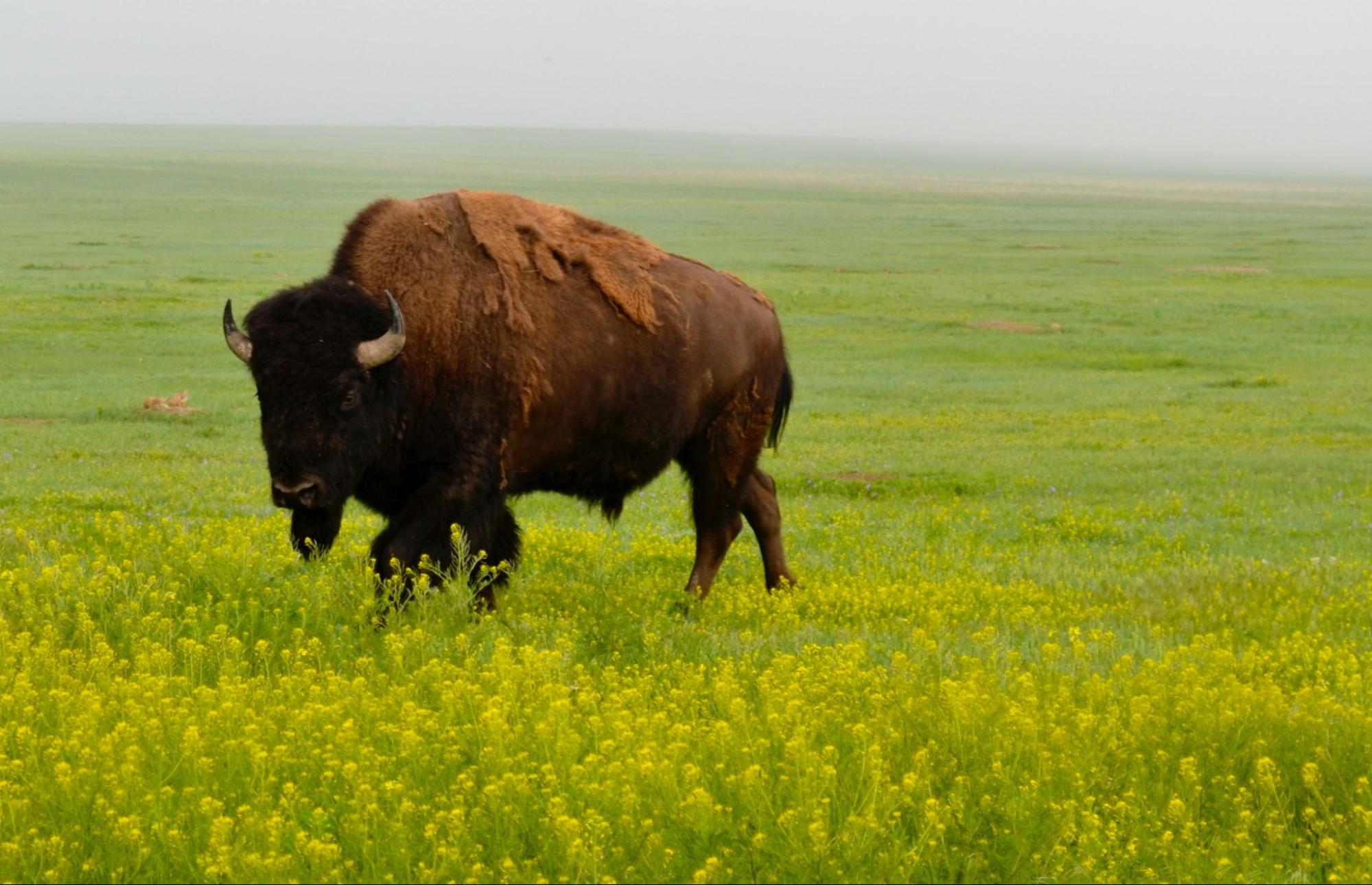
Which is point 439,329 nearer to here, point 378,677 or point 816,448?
point 378,677

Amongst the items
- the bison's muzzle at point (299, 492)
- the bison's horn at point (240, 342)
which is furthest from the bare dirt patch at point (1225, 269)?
the bison's muzzle at point (299, 492)

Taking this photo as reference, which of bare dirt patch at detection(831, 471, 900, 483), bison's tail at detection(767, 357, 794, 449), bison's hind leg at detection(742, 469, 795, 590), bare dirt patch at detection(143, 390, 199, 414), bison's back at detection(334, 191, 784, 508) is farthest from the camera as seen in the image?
bare dirt patch at detection(143, 390, 199, 414)

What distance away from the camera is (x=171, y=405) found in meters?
21.5

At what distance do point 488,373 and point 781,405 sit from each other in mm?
2641

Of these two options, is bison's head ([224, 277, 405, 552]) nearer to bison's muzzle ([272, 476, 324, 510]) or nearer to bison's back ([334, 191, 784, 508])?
bison's muzzle ([272, 476, 324, 510])

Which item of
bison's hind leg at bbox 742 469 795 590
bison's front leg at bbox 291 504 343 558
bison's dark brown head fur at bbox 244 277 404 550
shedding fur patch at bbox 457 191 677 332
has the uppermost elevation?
shedding fur patch at bbox 457 191 677 332

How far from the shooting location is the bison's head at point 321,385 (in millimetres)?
7738

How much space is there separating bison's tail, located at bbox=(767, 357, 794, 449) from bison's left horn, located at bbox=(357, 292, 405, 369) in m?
3.16

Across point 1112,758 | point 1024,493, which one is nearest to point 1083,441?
point 1024,493

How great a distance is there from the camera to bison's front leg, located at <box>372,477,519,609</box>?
8.16 metres

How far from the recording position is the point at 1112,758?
5.59m

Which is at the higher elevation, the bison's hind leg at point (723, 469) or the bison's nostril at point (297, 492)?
the bison's nostril at point (297, 492)

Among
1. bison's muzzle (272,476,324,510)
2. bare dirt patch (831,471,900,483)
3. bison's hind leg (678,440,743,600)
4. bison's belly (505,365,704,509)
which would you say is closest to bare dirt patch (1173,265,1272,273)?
bare dirt patch (831,471,900,483)

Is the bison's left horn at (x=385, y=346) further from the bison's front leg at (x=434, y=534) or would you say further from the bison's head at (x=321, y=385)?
the bison's front leg at (x=434, y=534)
